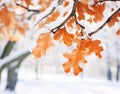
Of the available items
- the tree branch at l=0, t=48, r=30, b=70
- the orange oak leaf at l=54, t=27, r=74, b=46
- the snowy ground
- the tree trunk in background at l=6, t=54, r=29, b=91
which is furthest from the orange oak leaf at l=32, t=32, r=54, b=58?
the tree trunk in background at l=6, t=54, r=29, b=91

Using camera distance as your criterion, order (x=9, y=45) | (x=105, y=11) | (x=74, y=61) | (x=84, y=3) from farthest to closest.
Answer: (x=9, y=45) → (x=105, y=11) → (x=84, y=3) → (x=74, y=61)

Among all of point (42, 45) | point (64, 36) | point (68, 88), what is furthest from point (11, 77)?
point (64, 36)

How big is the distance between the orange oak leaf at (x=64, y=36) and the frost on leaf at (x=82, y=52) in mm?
62

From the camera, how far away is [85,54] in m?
2.27

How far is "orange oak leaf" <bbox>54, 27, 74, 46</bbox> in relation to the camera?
2.25 m

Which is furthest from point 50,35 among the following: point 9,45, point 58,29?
point 9,45

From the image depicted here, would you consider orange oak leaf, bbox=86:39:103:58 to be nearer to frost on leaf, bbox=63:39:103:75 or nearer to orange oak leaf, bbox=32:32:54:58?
frost on leaf, bbox=63:39:103:75

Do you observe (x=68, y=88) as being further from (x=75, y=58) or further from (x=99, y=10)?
(x=75, y=58)

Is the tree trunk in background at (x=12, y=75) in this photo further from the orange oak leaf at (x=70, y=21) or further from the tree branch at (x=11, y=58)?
the orange oak leaf at (x=70, y=21)

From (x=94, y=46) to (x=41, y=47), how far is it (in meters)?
0.35

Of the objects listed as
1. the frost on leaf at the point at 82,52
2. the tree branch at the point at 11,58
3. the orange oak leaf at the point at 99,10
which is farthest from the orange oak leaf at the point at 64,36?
the tree branch at the point at 11,58

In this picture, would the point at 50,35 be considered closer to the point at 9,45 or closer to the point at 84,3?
the point at 84,3

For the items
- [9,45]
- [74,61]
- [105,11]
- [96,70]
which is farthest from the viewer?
[96,70]

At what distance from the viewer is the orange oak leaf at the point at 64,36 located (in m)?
2.25
